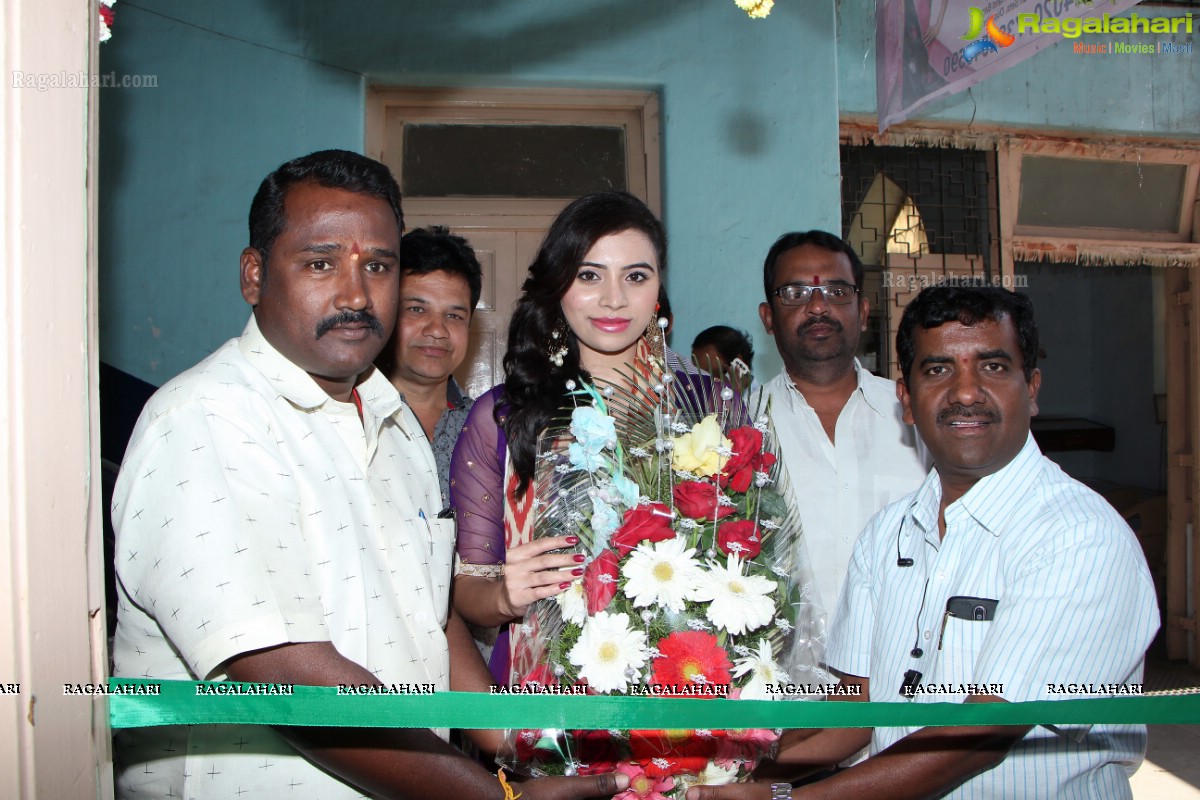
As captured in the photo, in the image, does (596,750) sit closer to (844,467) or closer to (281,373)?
(281,373)

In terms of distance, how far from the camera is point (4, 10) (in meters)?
0.94

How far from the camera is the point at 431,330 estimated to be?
9.56ft

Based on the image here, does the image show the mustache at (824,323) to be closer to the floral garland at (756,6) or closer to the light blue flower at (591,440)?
the floral garland at (756,6)

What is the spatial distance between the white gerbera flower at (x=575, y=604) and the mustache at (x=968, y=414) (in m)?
0.84

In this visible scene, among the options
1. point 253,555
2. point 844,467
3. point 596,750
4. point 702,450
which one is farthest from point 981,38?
point 253,555

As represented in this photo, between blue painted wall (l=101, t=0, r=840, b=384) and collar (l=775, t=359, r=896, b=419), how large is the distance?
80.8 inches

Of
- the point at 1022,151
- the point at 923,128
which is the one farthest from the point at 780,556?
the point at 1022,151

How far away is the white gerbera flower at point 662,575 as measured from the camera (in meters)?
1.52

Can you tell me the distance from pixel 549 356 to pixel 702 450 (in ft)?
2.49

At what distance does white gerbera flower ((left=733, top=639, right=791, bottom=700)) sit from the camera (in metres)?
1.54

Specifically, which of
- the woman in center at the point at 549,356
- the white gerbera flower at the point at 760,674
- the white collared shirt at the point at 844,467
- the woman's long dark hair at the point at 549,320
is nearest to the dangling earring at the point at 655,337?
the woman in center at the point at 549,356

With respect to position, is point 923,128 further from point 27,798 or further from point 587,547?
point 27,798

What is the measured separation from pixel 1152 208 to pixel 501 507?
5438 mm

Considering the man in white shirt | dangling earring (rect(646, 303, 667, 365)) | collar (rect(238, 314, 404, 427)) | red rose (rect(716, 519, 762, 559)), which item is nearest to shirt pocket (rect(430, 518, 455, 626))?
the man in white shirt
